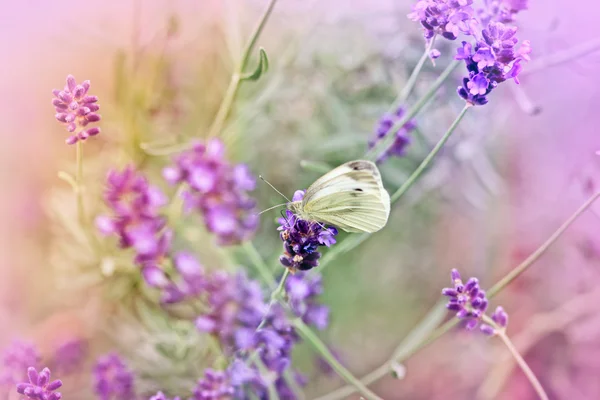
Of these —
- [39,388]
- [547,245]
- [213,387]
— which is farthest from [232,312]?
[547,245]

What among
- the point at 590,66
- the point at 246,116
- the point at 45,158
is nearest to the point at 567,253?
the point at 590,66

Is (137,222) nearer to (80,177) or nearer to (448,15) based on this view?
(80,177)

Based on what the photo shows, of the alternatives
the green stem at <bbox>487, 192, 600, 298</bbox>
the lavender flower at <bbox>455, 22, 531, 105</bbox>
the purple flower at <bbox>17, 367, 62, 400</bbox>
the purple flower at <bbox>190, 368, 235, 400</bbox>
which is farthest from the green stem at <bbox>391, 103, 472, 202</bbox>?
the purple flower at <bbox>17, 367, 62, 400</bbox>

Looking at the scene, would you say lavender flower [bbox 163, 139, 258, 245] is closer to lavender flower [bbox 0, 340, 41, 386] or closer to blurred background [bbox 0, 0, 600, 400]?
blurred background [bbox 0, 0, 600, 400]

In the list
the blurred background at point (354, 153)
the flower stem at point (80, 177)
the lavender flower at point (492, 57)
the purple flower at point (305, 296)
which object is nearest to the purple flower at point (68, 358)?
the blurred background at point (354, 153)

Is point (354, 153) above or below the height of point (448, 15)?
below

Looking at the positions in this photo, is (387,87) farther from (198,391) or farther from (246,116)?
(198,391)
